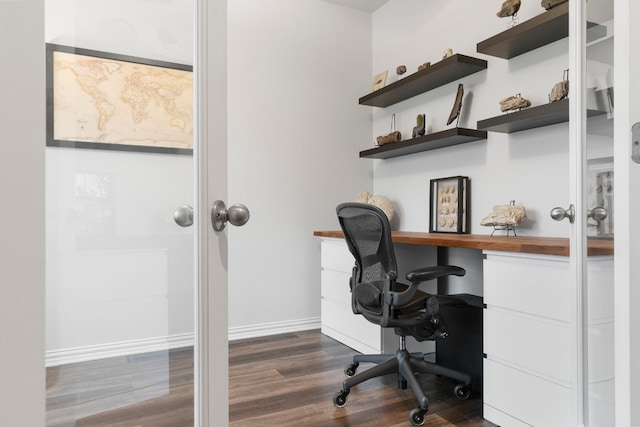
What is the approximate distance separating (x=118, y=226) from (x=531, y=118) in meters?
2.04

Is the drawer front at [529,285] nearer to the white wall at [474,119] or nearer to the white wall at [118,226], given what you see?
the white wall at [474,119]

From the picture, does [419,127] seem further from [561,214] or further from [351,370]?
[561,214]

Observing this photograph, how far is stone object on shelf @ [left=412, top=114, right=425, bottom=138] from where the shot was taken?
3078mm

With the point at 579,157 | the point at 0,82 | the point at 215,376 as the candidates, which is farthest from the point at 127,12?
the point at 579,157

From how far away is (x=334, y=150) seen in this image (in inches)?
145

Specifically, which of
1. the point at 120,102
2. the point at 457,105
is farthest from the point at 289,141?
the point at 120,102

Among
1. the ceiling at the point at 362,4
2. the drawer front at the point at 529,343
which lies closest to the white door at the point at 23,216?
the drawer front at the point at 529,343

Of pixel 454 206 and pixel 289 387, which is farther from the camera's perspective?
pixel 454 206

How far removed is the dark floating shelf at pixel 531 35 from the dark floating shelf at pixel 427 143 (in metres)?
0.47

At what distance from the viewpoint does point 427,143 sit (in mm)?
2885

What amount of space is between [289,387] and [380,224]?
41.1 inches

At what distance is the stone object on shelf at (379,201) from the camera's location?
337 centimetres

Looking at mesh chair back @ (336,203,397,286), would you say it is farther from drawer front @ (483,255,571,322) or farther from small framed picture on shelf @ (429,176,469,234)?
small framed picture on shelf @ (429,176,469,234)

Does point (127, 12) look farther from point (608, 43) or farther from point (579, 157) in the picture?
point (579, 157)
